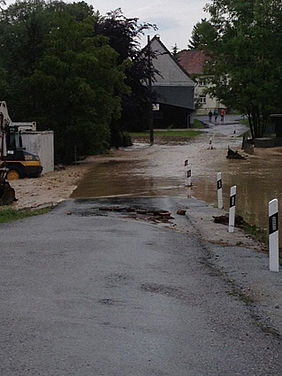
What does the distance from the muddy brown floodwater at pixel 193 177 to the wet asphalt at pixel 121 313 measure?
6772 millimetres

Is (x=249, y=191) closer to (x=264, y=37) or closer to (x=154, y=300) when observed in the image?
(x=154, y=300)

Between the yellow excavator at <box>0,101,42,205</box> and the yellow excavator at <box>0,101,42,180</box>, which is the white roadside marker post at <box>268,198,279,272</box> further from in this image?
the yellow excavator at <box>0,101,42,180</box>

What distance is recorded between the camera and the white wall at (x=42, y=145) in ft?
113

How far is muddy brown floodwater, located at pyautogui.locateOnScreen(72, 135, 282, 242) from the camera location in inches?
955

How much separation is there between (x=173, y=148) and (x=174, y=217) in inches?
1447

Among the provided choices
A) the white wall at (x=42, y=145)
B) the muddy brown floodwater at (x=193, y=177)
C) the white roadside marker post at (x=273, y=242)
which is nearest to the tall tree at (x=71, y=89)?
the muddy brown floodwater at (x=193, y=177)

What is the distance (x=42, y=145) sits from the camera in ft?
116

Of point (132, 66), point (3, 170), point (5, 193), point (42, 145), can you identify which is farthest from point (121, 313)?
point (132, 66)

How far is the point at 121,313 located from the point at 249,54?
168 feet

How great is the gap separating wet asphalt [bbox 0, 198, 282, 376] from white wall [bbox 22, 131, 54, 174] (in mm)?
21264

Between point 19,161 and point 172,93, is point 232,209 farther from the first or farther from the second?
point 172,93

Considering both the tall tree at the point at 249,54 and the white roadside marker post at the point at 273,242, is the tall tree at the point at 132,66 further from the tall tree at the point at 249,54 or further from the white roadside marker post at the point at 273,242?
the white roadside marker post at the point at 273,242

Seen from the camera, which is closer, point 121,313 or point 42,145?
point 121,313

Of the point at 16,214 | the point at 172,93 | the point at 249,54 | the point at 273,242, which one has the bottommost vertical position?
the point at 16,214
